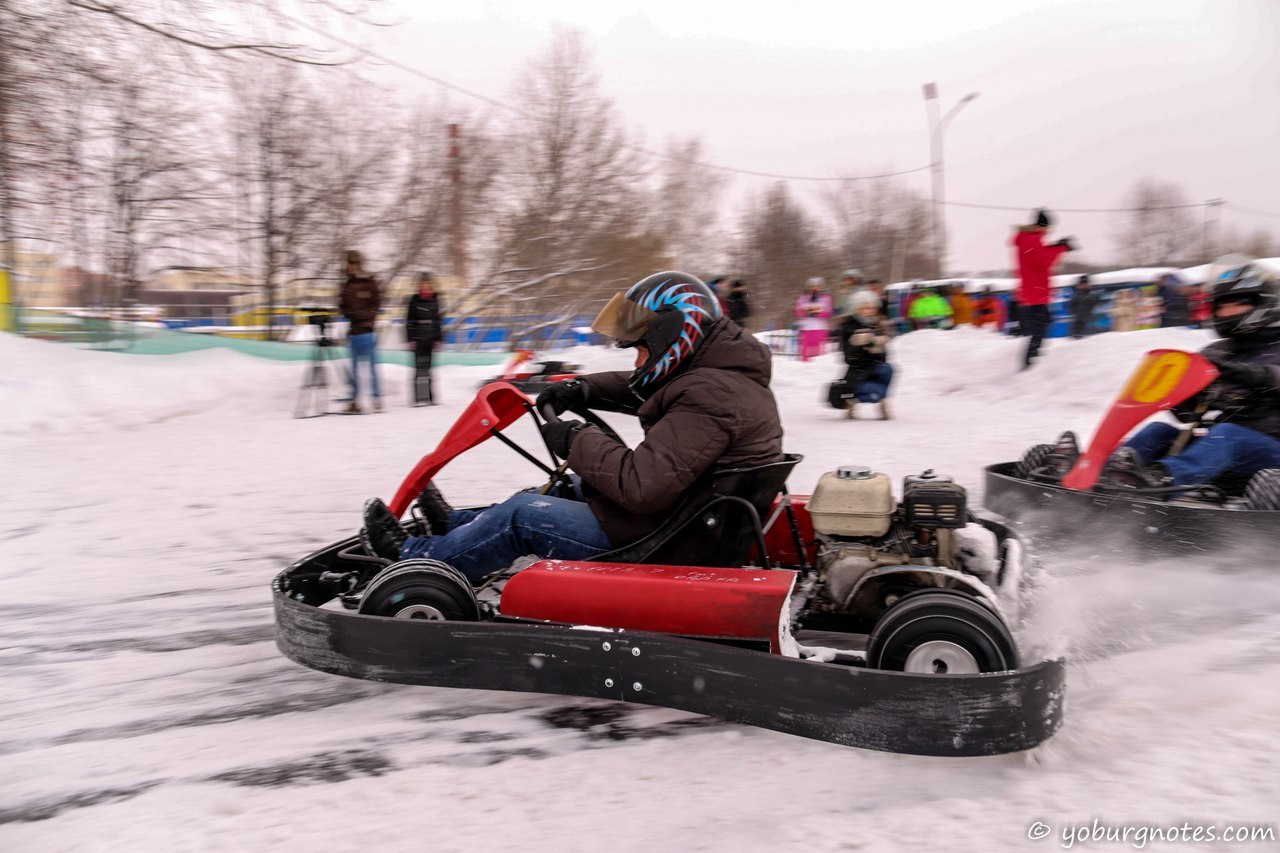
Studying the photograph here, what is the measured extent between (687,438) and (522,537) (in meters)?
0.69

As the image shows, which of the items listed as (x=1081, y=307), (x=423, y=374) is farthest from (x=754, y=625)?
(x=1081, y=307)

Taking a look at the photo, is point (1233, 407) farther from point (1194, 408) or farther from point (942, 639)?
point (942, 639)

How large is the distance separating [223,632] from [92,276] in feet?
42.3

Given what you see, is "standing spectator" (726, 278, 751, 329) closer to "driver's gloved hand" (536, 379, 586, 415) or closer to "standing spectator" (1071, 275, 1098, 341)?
"standing spectator" (1071, 275, 1098, 341)

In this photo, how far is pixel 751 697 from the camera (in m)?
2.44

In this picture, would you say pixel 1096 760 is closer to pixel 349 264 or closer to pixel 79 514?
pixel 79 514

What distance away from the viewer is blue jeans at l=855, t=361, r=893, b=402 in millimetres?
9031

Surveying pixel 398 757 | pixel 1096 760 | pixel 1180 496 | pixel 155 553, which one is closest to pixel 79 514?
pixel 155 553

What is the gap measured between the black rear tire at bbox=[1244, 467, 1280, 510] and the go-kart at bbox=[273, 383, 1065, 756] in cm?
144

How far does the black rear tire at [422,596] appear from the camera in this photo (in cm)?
280

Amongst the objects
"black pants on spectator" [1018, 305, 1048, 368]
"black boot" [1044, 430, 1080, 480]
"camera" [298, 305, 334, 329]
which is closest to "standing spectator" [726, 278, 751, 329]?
"black pants on spectator" [1018, 305, 1048, 368]

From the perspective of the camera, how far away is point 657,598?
262cm

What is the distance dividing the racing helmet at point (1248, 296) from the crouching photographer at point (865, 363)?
4.39 meters

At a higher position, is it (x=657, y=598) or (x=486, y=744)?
(x=657, y=598)
